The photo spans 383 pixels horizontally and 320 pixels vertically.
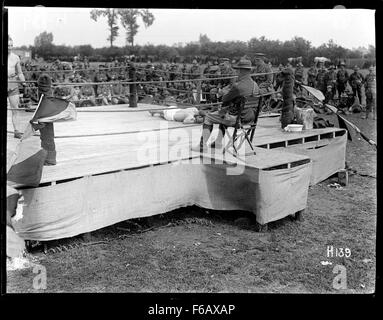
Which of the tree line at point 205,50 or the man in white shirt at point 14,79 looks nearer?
the man in white shirt at point 14,79

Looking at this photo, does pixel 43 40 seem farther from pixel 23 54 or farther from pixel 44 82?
pixel 44 82

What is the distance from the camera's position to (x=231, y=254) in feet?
13.5

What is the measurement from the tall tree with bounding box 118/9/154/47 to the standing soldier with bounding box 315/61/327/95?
1.33 m

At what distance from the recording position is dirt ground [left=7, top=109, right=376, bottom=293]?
12.0 feet

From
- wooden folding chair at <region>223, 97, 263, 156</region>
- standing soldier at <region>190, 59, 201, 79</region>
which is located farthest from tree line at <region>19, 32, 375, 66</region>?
wooden folding chair at <region>223, 97, 263, 156</region>

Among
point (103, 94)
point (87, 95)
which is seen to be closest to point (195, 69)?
point (87, 95)

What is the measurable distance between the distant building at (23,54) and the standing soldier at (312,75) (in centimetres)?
205

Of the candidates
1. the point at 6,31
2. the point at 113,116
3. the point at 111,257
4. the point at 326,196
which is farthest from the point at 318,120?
the point at 6,31

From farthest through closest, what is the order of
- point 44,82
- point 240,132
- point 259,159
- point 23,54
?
1. point 240,132
2. point 259,159
3. point 44,82
4. point 23,54

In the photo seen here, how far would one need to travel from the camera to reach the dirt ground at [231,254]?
3652 mm

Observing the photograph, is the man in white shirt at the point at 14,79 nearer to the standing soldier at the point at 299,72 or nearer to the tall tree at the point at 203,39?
the tall tree at the point at 203,39

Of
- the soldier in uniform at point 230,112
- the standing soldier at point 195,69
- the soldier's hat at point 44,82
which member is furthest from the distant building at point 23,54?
the soldier in uniform at point 230,112

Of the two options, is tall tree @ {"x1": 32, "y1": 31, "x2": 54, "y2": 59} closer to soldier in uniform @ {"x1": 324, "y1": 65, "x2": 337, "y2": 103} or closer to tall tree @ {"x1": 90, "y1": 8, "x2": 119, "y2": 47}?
tall tree @ {"x1": 90, "y1": 8, "x2": 119, "y2": 47}

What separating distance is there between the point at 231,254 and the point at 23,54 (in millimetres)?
2127
